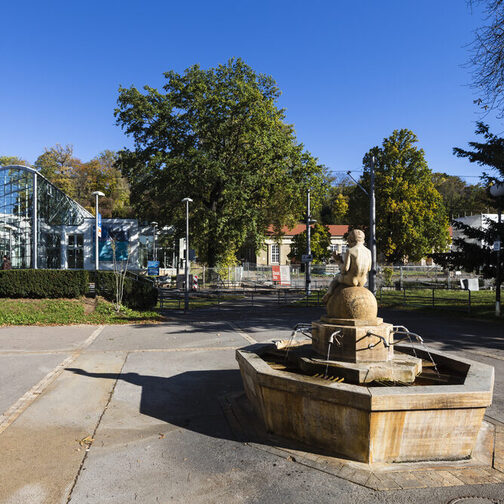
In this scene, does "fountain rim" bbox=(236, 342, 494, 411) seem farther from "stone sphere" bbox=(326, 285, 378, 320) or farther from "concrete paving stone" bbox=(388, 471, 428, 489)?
"stone sphere" bbox=(326, 285, 378, 320)

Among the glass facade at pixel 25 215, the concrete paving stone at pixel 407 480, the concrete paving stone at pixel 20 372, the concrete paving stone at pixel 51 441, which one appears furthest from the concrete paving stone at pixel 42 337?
the glass facade at pixel 25 215

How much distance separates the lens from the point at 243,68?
30.9 m

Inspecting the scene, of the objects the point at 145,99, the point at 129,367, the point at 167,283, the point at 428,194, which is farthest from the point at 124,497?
the point at 428,194

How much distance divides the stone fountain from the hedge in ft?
41.7

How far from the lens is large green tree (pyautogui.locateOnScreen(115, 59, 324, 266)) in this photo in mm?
28422

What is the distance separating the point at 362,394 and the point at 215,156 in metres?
28.1

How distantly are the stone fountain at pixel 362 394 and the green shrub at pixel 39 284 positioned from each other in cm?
1373

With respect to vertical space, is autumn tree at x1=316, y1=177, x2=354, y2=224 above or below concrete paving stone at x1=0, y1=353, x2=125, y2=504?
above

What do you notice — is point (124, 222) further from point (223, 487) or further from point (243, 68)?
point (223, 487)

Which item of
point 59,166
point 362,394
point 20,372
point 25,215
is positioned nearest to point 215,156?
point 25,215

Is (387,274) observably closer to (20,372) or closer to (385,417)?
(20,372)

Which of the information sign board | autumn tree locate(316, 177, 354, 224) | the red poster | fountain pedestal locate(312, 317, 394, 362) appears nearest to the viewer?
fountain pedestal locate(312, 317, 394, 362)

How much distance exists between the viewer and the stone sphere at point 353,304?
541cm

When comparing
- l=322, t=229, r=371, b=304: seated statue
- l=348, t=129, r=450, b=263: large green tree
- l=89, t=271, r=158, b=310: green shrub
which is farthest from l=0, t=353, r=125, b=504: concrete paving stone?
l=348, t=129, r=450, b=263: large green tree
